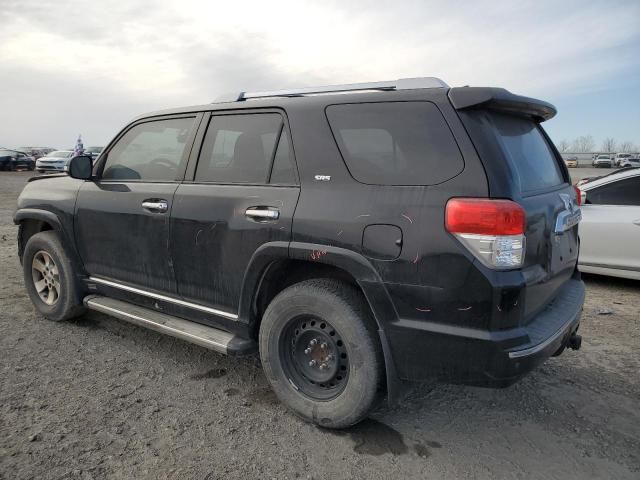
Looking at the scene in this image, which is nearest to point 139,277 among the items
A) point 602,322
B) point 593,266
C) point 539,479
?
point 539,479

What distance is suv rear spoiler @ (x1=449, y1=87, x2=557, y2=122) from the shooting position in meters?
2.51

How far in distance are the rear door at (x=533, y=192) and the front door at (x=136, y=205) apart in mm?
2076

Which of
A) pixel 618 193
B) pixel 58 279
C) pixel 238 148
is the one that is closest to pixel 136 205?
pixel 238 148

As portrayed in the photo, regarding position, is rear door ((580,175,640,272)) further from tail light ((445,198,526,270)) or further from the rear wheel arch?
the rear wheel arch

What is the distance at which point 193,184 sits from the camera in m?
3.45

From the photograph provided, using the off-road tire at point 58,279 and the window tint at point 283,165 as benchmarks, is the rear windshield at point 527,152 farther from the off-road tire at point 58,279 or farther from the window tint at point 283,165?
the off-road tire at point 58,279

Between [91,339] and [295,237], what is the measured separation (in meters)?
2.35

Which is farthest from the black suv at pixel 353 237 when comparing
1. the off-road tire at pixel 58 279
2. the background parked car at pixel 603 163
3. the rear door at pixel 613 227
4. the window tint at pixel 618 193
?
the background parked car at pixel 603 163

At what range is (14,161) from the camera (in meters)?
31.1

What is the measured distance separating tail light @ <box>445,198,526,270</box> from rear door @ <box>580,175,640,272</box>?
4249 millimetres

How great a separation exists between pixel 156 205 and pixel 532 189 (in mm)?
2416

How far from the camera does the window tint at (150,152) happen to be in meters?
3.67

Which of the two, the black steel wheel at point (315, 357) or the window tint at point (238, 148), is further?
the window tint at point (238, 148)

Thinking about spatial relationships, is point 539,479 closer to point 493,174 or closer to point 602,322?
point 493,174
